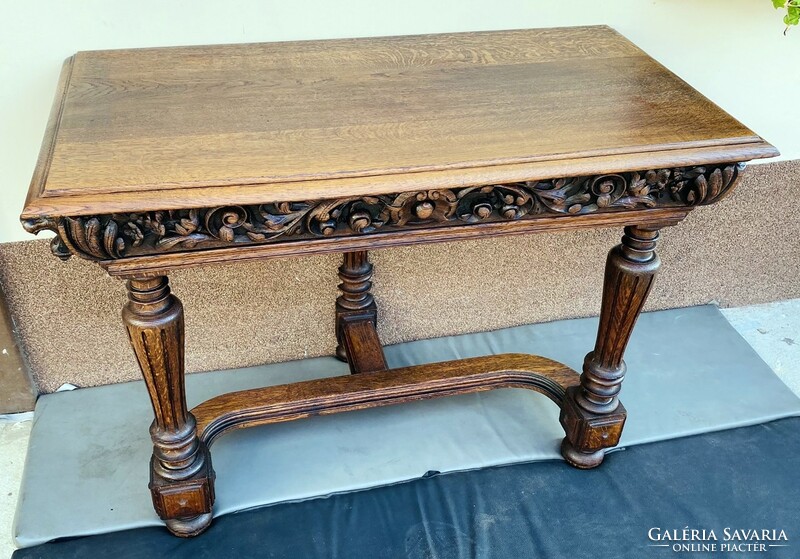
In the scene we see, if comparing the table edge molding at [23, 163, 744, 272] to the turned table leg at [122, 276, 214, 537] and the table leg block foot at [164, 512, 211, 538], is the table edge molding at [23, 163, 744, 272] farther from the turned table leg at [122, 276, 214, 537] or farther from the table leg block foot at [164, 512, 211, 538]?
the table leg block foot at [164, 512, 211, 538]

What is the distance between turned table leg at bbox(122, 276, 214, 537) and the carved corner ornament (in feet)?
0.36

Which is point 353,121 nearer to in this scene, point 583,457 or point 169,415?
point 169,415

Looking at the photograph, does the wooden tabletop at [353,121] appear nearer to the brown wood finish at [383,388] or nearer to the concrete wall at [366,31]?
the concrete wall at [366,31]

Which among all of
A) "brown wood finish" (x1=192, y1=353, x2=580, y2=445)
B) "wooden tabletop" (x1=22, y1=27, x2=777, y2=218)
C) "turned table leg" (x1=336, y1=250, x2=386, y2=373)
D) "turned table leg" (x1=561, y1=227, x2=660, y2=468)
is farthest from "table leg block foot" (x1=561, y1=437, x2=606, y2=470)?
"wooden tabletop" (x1=22, y1=27, x2=777, y2=218)

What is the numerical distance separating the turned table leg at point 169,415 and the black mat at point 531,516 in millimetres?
89

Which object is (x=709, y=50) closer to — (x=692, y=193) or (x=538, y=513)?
(x=692, y=193)

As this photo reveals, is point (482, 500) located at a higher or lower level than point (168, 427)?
lower

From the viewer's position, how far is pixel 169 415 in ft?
4.12

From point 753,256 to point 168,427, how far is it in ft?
5.20

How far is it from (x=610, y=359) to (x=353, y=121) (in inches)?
27.3

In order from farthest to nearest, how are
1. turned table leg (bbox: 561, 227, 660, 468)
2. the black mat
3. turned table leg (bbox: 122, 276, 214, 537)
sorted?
the black mat < turned table leg (bbox: 561, 227, 660, 468) < turned table leg (bbox: 122, 276, 214, 537)

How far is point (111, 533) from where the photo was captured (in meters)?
1.43

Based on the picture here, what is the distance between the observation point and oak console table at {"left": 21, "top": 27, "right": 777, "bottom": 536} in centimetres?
99

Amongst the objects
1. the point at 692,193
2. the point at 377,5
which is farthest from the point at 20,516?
the point at 692,193
